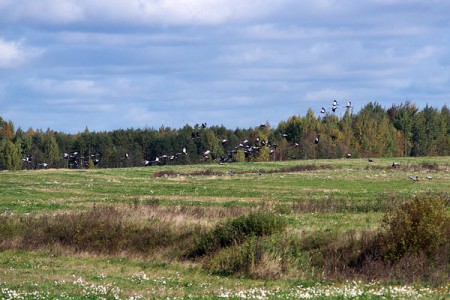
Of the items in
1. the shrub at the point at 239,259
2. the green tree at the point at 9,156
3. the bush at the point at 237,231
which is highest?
the green tree at the point at 9,156

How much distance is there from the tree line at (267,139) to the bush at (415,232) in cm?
10975

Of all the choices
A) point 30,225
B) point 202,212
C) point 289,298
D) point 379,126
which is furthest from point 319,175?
point 379,126

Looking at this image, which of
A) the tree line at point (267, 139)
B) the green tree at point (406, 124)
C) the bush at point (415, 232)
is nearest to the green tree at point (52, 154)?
the tree line at point (267, 139)

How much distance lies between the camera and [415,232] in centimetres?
2652

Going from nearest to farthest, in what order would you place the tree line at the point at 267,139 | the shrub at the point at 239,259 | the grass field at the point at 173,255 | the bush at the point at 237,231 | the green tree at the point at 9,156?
the grass field at the point at 173,255 → the shrub at the point at 239,259 → the bush at the point at 237,231 → the green tree at the point at 9,156 → the tree line at the point at 267,139

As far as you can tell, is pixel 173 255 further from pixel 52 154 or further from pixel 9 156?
pixel 52 154

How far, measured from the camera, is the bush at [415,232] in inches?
1039

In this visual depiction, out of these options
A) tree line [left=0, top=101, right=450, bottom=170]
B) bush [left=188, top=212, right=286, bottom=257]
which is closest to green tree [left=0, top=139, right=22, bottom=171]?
tree line [left=0, top=101, right=450, bottom=170]

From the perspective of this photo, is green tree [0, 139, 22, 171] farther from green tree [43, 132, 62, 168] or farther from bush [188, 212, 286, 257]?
bush [188, 212, 286, 257]

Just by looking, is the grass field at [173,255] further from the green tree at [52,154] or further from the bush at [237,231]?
the green tree at [52,154]

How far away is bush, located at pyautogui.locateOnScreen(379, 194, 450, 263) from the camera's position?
86.6 feet

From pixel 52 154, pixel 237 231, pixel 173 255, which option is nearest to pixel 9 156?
pixel 52 154

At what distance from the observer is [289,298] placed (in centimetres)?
1658

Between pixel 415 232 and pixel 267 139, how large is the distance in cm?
11496
